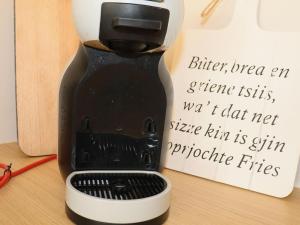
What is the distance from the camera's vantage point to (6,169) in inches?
21.4

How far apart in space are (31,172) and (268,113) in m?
0.43

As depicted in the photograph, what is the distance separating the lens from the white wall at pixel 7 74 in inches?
26.2

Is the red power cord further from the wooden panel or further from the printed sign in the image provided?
the printed sign

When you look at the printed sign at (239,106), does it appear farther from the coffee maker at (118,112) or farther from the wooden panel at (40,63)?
the wooden panel at (40,63)

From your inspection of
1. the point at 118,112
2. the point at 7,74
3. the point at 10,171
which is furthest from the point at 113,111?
the point at 7,74

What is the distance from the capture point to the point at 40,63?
62 cm

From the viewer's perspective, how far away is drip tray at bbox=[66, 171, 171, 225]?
0.38m

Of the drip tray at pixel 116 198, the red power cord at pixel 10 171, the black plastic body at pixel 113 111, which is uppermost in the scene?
the black plastic body at pixel 113 111

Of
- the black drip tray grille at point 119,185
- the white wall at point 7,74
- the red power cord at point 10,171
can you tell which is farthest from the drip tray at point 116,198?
the white wall at point 7,74

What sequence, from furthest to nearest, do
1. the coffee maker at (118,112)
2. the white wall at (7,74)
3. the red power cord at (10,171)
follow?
1. the white wall at (7,74)
2. the red power cord at (10,171)
3. the coffee maker at (118,112)

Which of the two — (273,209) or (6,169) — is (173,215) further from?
(6,169)

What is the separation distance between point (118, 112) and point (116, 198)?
0.13m

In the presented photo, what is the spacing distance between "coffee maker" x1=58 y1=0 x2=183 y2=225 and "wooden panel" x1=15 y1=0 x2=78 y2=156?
0.18m

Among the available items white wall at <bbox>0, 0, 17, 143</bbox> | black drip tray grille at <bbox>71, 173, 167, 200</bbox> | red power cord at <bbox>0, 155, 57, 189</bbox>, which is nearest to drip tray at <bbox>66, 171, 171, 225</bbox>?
black drip tray grille at <bbox>71, 173, 167, 200</bbox>
